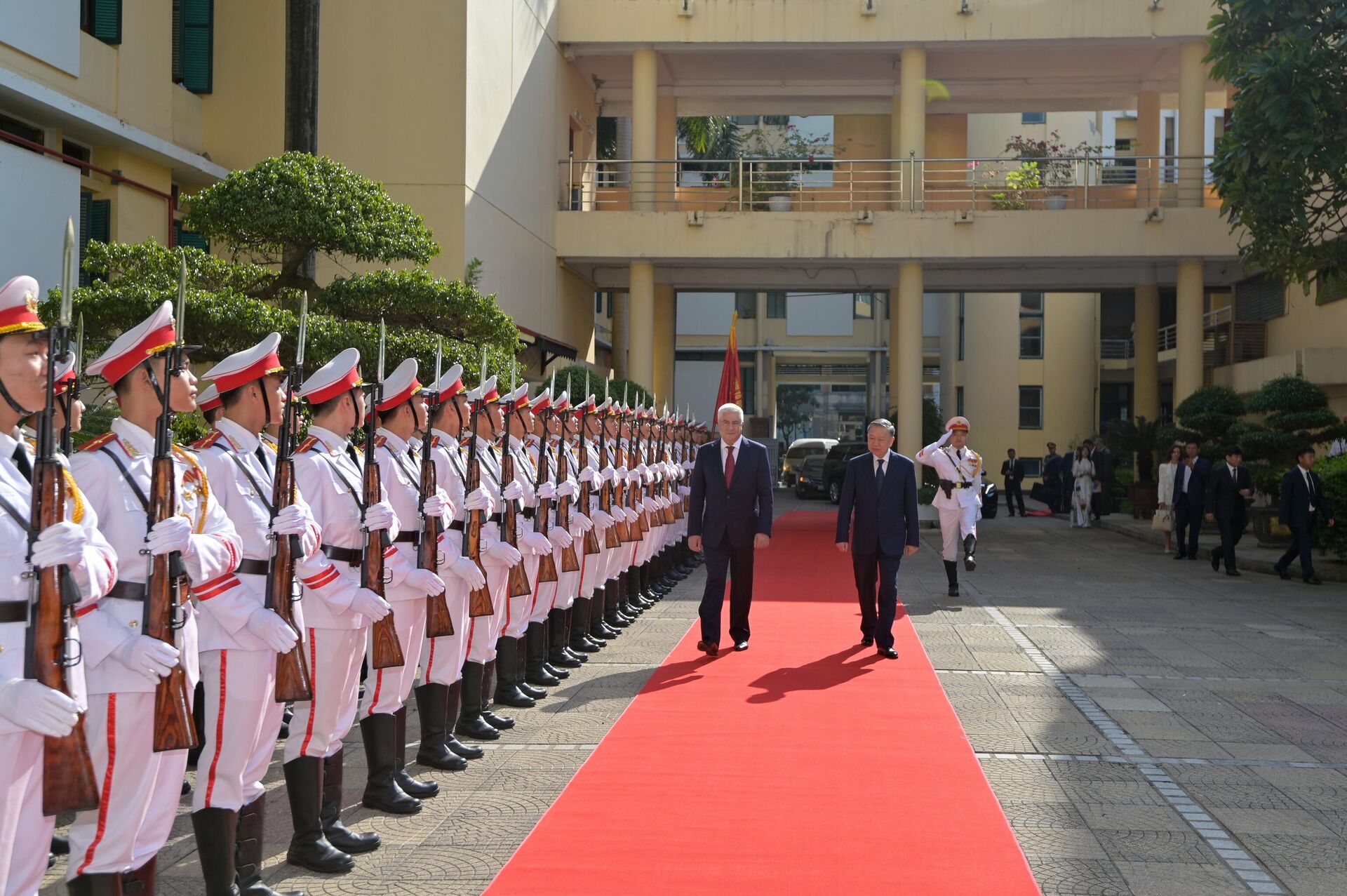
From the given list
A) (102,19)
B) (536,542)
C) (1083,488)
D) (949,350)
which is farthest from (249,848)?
(949,350)

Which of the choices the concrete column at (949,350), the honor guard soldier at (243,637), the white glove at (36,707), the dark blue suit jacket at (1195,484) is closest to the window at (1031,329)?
the concrete column at (949,350)

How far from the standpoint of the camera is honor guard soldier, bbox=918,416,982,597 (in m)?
14.5

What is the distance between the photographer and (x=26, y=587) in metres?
3.58

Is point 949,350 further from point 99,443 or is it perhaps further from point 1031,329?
point 99,443

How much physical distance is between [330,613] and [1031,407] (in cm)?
3738

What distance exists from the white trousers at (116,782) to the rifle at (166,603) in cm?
6

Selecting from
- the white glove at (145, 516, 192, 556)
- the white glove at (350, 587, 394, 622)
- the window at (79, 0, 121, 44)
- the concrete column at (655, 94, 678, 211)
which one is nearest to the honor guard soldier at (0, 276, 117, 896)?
the white glove at (145, 516, 192, 556)

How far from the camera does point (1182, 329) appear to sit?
1015 inches

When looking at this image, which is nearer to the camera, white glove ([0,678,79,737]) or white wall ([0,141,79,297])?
white glove ([0,678,79,737])

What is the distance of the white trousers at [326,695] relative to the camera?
531 centimetres

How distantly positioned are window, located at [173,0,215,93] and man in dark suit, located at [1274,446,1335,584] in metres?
15.2

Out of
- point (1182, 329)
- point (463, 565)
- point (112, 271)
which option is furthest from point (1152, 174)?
point (463, 565)

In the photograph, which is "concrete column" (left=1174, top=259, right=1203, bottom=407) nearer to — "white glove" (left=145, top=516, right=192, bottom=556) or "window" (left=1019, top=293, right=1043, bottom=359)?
"window" (left=1019, top=293, right=1043, bottom=359)

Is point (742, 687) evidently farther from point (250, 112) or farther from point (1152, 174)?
point (1152, 174)
